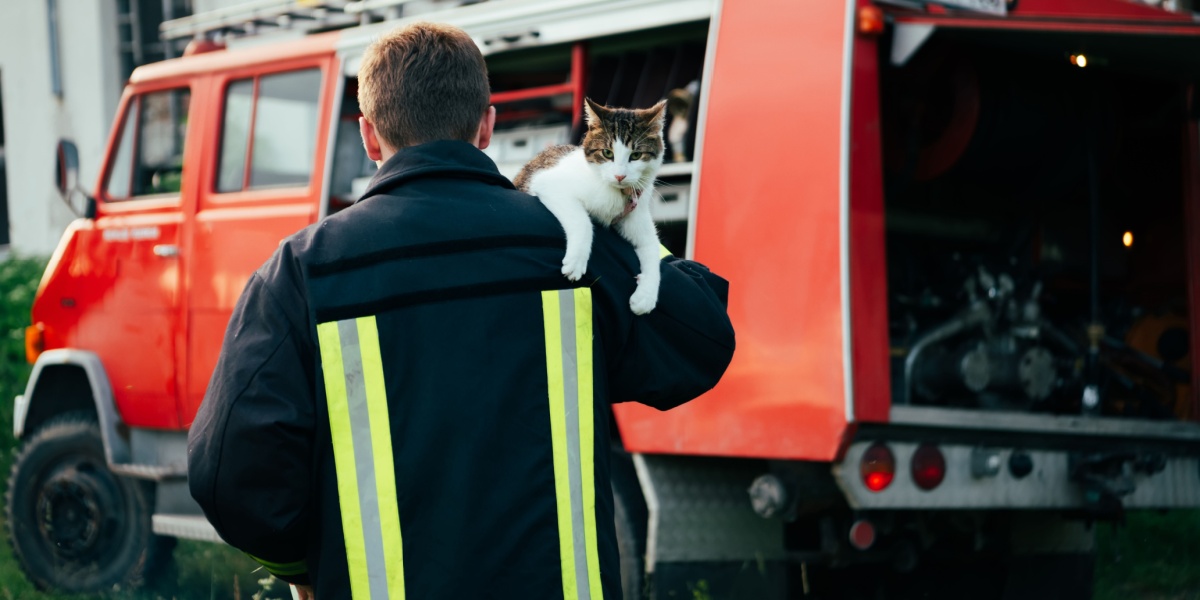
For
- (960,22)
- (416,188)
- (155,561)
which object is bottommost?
(155,561)

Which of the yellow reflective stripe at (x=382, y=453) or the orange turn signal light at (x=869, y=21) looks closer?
the yellow reflective stripe at (x=382, y=453)

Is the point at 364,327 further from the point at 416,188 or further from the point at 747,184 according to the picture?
the point at 747,184

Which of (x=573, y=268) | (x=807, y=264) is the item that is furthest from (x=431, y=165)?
(x=807, y=264)

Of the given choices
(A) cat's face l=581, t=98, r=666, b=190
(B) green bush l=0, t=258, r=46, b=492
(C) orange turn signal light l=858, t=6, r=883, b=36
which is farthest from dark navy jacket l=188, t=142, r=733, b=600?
(B) green bush l=0, t=258, r=46, b=492

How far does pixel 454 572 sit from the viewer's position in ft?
6.30

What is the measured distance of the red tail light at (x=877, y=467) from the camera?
4121 mm

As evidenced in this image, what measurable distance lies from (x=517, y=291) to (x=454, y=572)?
0.42m

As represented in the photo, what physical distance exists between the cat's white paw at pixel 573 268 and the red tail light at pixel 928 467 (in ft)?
7.99

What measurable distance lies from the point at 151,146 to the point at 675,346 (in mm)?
4989

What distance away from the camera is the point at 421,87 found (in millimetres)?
2111

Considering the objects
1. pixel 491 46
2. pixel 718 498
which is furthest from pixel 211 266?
pixel 718 498

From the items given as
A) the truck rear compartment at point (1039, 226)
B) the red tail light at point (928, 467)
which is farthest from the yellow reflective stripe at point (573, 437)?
the truck rear compartment at point (1039, 226)

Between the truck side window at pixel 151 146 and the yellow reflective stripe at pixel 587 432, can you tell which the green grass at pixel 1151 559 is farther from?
the truck side window at pixel 151 146

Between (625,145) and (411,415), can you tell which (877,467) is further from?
(411,415)
